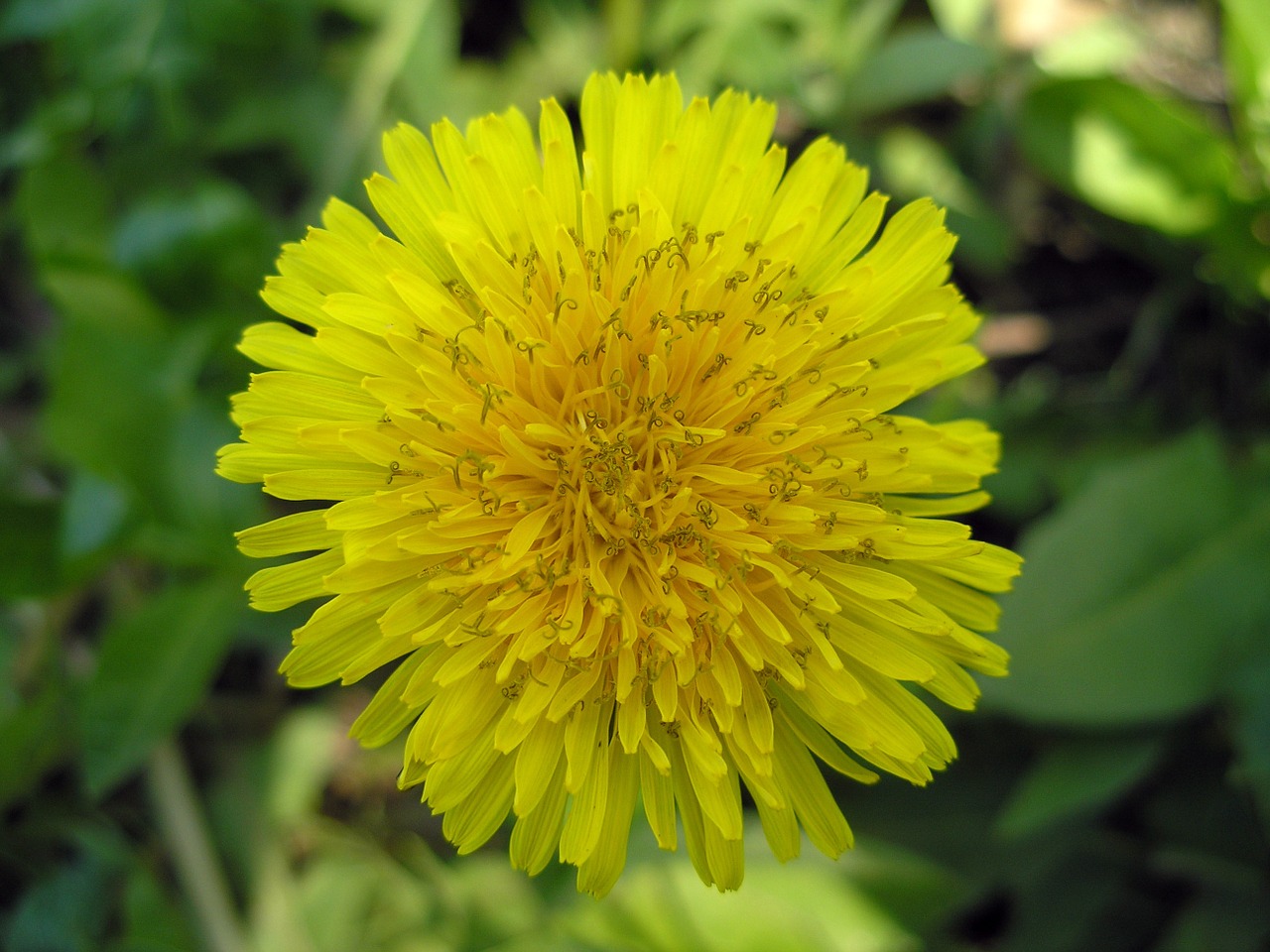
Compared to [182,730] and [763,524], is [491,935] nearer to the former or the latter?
[182,730]

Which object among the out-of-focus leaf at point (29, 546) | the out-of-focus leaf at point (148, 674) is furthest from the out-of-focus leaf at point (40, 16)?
the out-of-focus leaf at point (148, 674)

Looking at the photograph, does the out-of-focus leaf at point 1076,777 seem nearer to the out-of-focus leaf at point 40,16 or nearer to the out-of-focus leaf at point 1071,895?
the out-of-focus leaf at point 1071,895

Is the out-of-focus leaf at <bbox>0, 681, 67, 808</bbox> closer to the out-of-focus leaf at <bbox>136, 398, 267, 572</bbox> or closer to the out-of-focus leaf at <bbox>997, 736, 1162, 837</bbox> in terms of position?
the out-of-focus leaf at <bbox>136, 398, 267, 572</bbox>

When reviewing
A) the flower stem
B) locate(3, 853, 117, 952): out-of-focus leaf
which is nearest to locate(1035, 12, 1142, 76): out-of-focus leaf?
the flower stem

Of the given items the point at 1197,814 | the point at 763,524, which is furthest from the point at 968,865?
the point at 763,524

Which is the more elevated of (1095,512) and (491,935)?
(1095,512)

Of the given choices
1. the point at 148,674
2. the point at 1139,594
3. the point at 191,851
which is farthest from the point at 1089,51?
the point at 191,851
